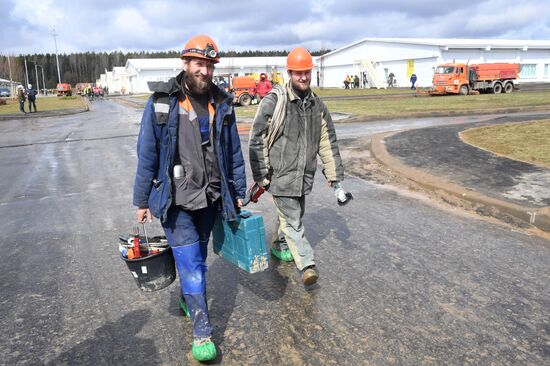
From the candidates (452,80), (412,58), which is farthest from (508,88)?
(412,58)

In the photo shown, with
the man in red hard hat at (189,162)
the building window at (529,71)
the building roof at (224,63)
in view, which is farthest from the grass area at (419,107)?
the building roof at (224,63)

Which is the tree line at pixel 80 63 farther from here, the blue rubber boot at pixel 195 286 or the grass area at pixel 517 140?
the blue rubber boot at pixel 195 286

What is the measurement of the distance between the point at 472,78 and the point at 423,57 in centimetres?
1677

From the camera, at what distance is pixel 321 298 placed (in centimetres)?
372

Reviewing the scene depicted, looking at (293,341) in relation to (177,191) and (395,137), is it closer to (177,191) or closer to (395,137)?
(177,191)

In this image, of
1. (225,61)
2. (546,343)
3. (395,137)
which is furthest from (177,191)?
(225,61)

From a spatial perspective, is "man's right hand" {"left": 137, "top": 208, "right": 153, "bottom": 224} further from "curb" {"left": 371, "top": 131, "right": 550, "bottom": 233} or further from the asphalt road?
"curb" {"left": 371, "top": 131, "right": 550, "bottom": 233}

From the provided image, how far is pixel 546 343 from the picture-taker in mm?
3027

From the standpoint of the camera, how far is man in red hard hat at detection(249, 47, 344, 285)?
376 centimetres

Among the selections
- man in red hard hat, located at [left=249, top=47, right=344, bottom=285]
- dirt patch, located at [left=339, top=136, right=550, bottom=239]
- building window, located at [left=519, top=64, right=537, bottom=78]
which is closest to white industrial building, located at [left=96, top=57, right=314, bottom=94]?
building window, located at [left=519, top=64, right=537, bottom=78]

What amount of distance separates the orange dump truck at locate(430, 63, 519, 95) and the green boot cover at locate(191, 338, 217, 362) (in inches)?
1408

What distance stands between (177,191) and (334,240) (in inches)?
100.0

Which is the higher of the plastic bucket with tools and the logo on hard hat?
the logo on hard hat

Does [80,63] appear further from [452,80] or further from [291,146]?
[291,146]
